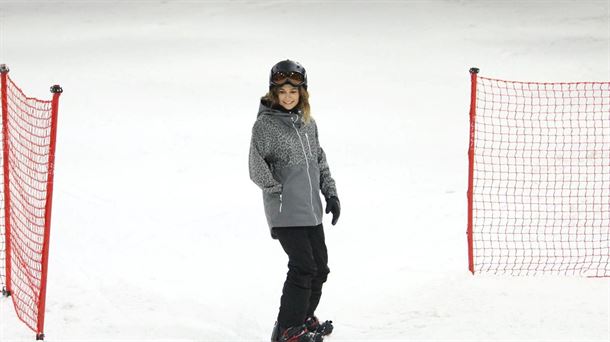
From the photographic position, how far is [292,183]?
16.5 ft

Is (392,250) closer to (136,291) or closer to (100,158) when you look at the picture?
(136,291)

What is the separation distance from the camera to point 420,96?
45.3 ft

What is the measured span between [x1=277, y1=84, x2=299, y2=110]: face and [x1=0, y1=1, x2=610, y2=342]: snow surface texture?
5.43 feet

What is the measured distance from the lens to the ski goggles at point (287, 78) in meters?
5.00

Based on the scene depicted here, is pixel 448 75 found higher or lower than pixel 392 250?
higher

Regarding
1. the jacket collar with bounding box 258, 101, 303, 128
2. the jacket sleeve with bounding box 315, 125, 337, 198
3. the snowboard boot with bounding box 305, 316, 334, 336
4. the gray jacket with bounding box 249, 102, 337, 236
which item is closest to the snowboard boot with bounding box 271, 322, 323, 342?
the snowboard boot with bounding box 305, 316, 334, 336

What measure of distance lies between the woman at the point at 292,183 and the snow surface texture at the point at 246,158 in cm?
76

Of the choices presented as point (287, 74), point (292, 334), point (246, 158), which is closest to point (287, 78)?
point (287, 74)

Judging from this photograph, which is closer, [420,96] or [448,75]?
[420,96]

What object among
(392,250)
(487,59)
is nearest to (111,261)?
(392,250)

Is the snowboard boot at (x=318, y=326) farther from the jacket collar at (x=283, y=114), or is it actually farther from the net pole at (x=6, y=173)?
the net pole at (x=6, y=173)

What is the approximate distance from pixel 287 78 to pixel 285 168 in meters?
0.53

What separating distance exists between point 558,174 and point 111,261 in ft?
18.2

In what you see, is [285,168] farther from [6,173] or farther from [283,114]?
[6,173]
